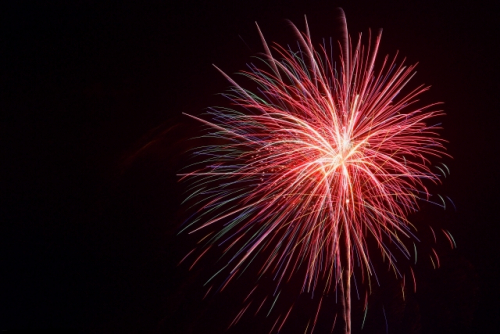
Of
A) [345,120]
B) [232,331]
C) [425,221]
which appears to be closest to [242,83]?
[345,120]

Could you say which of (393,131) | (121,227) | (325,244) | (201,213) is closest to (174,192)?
(201,213)

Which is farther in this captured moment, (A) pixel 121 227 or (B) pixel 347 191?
(A) pixel 121 227

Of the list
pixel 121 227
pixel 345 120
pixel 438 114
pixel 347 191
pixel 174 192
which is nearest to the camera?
pixel 345 120

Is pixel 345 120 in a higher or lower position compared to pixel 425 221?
lower

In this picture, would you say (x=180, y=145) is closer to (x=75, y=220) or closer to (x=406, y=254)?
(x=75, y=220)

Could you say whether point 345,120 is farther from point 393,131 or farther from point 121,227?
point 121,227

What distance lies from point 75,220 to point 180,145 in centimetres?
216

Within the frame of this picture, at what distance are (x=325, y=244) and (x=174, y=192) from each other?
2359 millimetres

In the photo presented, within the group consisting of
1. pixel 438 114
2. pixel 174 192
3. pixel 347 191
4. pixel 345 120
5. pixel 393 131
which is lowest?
pixel 174 192

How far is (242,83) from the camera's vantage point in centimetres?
546

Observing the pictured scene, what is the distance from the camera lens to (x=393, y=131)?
462cm

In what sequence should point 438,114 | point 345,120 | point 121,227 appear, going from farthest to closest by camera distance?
point 121,227 < point 438,114 < point 345,120

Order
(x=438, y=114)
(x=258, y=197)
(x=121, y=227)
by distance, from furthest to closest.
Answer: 1. (x=121, y=227)
2. (x=438, y=114)
3. (x=258, y=197)

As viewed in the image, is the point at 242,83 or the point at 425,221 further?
the point at 425,221
